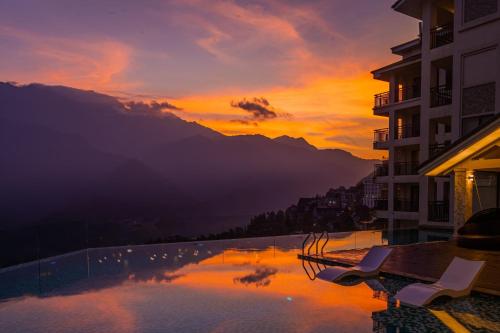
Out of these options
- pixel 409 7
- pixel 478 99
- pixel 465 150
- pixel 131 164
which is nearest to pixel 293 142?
pixel 131 164

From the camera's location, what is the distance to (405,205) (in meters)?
32.9

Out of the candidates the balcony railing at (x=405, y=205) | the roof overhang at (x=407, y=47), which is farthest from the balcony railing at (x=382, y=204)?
the roof overhang at (x=407, y=47)

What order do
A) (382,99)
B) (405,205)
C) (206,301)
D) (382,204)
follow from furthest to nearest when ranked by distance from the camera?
1. (382,99)
2. (382,204)
3. (405,205)
4. (206,301)

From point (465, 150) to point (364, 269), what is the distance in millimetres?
5760

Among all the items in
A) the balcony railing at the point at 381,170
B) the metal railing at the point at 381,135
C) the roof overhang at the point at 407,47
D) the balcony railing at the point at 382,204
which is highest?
the roof overhang at the point at 407,47

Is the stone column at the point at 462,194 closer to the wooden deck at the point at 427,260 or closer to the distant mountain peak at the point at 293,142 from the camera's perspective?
the wooden deck at the point at 427,260

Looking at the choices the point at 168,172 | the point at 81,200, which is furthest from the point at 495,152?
the point at 168,172

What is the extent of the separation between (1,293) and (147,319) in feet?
16.3

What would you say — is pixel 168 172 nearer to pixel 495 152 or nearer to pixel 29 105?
pixel 29 105

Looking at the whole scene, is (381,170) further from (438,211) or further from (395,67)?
(438,211)

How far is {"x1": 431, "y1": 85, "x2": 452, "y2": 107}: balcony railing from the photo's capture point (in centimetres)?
2646

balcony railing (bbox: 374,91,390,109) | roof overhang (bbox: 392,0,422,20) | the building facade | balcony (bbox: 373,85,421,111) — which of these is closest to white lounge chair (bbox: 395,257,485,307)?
the building facade

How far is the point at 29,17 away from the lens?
30.0 metres

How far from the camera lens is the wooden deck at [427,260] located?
1116cm
